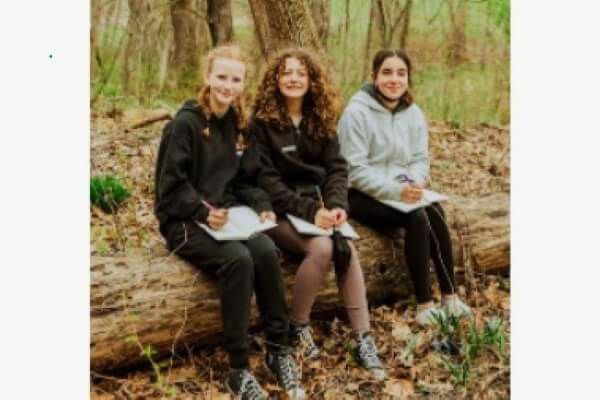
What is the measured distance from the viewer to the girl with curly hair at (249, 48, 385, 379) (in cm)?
374

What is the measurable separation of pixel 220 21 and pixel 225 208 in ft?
2.84

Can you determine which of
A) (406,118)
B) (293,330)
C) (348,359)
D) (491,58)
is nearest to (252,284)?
(293,330)

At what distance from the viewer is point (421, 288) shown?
405 cm

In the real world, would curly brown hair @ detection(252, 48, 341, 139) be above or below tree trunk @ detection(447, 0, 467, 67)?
below

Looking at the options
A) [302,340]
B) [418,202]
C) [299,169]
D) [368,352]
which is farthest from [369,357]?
[299,169]

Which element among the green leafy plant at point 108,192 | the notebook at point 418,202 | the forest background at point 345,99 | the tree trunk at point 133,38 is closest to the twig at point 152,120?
the forest background at point 345,99

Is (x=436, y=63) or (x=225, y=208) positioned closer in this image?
(x=225, y=208)

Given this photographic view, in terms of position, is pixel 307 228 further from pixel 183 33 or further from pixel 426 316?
pixel 183 33

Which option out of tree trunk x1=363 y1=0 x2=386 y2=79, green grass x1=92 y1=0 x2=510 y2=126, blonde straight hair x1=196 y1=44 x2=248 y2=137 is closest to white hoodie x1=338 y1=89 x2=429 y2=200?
green grass x1=92 y1=0 x2=510 y2=126

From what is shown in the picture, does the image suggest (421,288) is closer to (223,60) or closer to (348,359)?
(348,359)

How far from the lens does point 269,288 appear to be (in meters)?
3.55

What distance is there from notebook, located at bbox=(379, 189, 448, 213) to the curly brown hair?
0.44 meters

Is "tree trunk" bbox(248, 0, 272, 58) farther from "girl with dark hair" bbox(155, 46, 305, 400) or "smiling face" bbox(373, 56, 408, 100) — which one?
"smiling face" bbox(373, 56, 408, 100)
